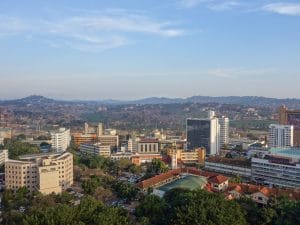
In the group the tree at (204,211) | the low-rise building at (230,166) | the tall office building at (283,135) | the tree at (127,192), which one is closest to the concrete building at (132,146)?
the low-rise building at (230,166)

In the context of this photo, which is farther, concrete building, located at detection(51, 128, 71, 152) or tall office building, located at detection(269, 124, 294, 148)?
concrete building, located at detection(51, 128, 71, 152)

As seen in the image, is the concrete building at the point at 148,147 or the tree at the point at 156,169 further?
the concrete building at the point at 148,147

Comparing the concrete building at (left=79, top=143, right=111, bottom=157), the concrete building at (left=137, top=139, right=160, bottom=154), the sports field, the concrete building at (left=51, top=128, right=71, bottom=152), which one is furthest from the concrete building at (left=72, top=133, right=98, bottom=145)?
the sports field

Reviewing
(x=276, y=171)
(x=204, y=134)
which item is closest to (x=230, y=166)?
(x=276, y=171)

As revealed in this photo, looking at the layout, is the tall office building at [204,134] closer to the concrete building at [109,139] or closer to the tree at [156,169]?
the concrete building at [109,139]

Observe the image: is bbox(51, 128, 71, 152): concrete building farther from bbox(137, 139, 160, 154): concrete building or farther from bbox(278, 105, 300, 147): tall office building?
bbox(278, 105, 300, 147): tall office building

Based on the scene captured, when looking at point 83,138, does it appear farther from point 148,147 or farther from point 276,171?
point 276,171
